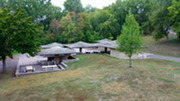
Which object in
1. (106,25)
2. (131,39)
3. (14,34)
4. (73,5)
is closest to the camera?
(14,34)

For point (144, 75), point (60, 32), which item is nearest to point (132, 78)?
point (144, 75)

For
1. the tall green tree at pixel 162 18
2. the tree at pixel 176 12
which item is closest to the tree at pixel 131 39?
the tree at pixel 176 12

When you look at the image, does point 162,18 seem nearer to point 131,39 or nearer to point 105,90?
point 131,39

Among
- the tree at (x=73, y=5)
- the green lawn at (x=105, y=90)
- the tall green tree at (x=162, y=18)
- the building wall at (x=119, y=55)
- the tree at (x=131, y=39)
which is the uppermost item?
the tree at (x=73, y=5)

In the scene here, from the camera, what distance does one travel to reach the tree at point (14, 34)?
14.1 m

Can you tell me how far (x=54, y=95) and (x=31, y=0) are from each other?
46.6 meters

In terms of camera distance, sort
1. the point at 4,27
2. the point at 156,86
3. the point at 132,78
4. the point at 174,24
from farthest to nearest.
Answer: the point at 174,24 < the point at 4,27 < the point at 132,78 < the point at 156,86

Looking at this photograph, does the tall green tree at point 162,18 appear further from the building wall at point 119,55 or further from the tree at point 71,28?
the tree at point 71,28

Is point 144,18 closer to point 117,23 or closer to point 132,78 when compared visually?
point 117,23

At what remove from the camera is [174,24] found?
93.4ft

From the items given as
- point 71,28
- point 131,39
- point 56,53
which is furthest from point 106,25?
point 131,39

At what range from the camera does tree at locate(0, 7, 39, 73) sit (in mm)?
14095

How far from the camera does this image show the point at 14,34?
14.0m

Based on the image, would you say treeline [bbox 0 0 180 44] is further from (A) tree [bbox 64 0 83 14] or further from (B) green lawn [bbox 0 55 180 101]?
(B) green lawn [bbox 0 55 180 101]
